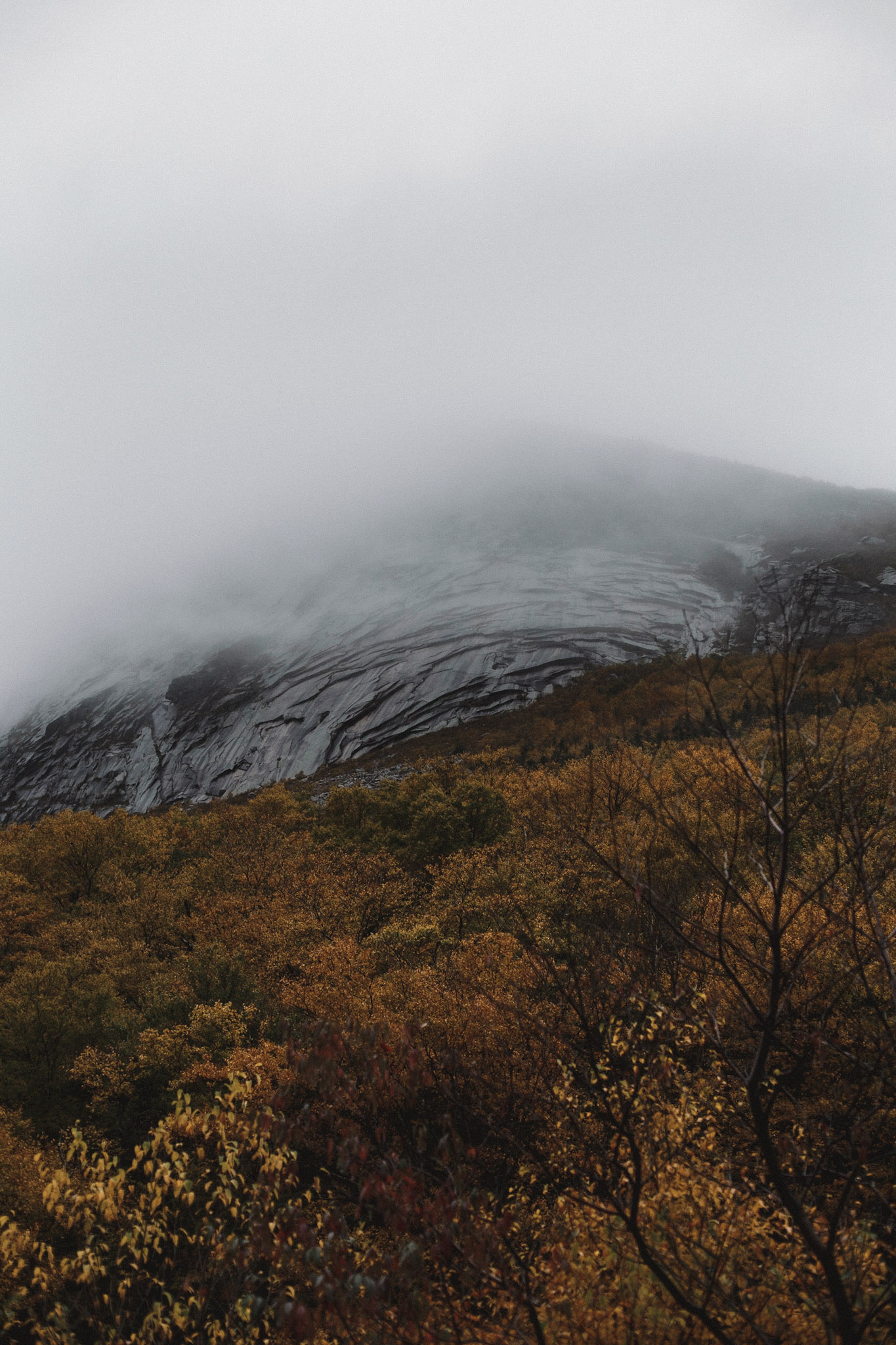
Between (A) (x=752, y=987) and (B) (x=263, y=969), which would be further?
(B) (x=263, y=969)

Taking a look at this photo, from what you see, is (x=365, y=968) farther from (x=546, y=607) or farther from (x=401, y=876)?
(x=546, y=607)

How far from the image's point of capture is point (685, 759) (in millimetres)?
47219

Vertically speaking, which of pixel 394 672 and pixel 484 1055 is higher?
pixel 484 1055

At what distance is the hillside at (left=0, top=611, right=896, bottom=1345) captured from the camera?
6418 millimetres

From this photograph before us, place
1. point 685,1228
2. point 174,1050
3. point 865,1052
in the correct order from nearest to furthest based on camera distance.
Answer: point 685,1228 < point 865,1052 < point 174,1050

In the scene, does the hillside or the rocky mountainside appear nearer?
the hillside

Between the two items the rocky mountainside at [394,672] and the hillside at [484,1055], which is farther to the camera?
the rocky mountainside at [394,672]

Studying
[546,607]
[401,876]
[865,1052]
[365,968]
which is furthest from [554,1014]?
[546,607]

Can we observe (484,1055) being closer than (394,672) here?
Yes

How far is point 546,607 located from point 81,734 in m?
141

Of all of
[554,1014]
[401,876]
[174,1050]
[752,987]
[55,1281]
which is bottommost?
[401,876]

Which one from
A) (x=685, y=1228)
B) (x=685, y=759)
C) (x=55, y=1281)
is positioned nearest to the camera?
(x=685, y=1228)

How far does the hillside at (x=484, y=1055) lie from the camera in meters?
6.42

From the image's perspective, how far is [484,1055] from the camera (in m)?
19.5
